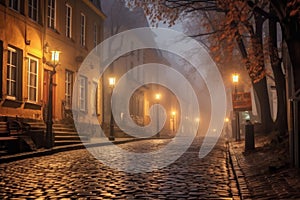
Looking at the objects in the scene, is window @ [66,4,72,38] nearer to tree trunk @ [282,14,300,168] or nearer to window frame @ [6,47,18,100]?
window frame @ [6,47,18,100]

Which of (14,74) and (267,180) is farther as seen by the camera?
(14,74)

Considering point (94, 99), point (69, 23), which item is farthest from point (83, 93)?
point (69, 23)

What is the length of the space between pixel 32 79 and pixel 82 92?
725cm

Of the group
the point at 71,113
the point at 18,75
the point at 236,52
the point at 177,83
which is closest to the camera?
the point at 18,75

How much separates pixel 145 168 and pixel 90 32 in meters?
20.5

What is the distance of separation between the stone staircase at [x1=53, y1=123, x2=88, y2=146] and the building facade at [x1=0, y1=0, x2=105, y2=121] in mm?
899

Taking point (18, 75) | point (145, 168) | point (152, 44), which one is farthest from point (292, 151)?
point (152, 44)

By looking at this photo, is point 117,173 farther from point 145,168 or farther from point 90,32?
point 90,32

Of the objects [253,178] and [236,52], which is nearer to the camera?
[253,178]

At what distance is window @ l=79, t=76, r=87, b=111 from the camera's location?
28609 mm

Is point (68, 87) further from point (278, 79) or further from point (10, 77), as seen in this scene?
point (278, 79)

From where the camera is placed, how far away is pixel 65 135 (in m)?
22.2

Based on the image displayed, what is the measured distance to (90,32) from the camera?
31.2 m

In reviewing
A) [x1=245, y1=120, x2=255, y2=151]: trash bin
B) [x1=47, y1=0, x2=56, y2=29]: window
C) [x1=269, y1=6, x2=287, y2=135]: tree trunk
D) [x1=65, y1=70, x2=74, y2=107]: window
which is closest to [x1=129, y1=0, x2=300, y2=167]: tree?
[x1=269, y1=6, x2=287, y2=135]: tree trunk
